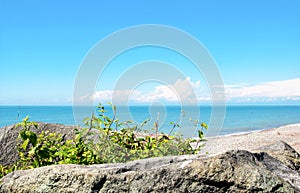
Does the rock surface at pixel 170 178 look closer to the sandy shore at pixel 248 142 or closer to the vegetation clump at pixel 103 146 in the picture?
the vegetation clump at pixel 103 146

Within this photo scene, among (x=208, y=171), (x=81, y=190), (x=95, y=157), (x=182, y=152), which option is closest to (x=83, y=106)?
(x=95, y=157)

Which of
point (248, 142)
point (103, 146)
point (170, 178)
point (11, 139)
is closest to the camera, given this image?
point (170, 178)

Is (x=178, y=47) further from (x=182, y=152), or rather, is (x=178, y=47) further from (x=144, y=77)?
(x=182, y=152)

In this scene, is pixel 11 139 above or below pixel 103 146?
below

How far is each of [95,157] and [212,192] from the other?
1797mm

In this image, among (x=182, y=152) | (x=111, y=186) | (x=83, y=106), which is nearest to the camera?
(x=111, y=186)

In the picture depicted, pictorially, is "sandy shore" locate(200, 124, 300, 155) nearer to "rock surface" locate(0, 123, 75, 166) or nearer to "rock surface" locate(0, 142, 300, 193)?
"rock surface" locate(0, 123, 75, 166)

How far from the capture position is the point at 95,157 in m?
3.94

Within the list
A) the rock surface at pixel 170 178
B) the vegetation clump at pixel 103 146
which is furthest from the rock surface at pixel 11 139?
the rock surface at pixel 170 178

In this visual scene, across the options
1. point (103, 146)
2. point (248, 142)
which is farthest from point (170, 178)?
point (248, 142)

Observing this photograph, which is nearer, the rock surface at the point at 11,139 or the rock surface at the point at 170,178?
the rock surface at the point at 170,178

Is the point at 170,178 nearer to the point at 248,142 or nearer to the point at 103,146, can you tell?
the point at 103,146

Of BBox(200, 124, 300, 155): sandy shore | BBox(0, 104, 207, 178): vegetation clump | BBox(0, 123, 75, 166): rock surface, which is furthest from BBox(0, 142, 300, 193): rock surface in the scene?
BBox(200, 124, 300, 155): sandy shore

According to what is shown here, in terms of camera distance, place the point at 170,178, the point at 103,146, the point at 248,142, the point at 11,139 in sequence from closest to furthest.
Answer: the point at 170,178, the point at 103,146, the point at 11,139, the point at 248,142
